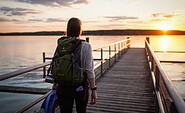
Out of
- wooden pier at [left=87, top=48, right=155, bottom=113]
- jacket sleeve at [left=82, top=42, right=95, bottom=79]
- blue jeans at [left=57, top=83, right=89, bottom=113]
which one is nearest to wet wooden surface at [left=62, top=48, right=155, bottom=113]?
wooden pier at [left=87, top=48, right=155, bottom=113]

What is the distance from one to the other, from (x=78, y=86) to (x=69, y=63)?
323 mm

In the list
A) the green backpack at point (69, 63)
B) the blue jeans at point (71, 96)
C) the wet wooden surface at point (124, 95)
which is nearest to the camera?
the green backpack at point (69, 63)

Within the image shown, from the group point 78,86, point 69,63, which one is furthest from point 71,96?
point 69,63

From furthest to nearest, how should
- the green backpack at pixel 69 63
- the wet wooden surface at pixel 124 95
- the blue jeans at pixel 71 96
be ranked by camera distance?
the wet wooden surface at pixel 124 95 < the blue jeans at pixel 71 96 < the green backpack at pixel 69 63

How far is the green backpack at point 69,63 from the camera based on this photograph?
2.35m

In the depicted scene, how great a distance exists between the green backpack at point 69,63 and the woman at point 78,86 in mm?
72

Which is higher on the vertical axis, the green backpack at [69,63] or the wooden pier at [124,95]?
the green backpack at [69,63]

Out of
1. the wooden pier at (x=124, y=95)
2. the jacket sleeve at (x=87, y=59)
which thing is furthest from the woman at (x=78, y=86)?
the wooden pier at (x=124, y=95)

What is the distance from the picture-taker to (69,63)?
2338 mm

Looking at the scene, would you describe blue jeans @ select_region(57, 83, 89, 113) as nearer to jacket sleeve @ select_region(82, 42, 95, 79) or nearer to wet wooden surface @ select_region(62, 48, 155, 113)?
jacket sleeve @ select_region(82, 42, 95, 79)

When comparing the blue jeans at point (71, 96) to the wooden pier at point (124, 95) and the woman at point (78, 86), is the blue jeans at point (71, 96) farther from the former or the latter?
the wooden pier at point (124, 95)

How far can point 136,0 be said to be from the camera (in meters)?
23.4

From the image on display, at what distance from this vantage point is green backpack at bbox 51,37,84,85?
2.35 meters

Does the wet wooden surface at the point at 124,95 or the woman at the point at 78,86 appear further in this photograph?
the wet wooden surface at the point at 124,95
